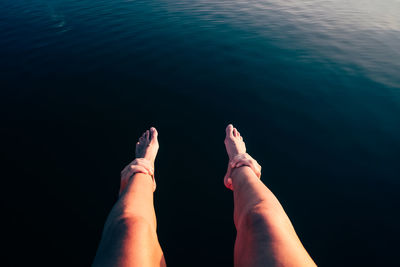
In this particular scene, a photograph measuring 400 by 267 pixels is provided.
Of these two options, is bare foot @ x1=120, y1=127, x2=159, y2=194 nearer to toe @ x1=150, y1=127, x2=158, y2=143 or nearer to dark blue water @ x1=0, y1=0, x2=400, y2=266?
toe @ x1=150, y1=127, x2=158, y2=143

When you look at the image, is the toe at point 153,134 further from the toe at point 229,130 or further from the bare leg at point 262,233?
the bare leg at point 262,233

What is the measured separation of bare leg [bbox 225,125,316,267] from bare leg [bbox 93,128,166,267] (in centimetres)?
62

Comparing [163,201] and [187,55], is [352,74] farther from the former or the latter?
[163,201]

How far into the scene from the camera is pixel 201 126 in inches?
125

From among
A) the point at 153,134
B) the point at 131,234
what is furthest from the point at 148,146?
the point at 131,234

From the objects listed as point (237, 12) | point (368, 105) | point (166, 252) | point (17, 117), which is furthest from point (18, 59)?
point (368, 105)

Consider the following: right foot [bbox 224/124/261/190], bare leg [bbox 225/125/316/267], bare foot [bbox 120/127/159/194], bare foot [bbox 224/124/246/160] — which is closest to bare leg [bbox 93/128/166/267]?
bare foot [bbox 120/127/159/194]

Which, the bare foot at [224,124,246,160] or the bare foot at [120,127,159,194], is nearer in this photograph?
the bare foot at [120,127,159,194]

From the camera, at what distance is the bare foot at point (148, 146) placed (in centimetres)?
261

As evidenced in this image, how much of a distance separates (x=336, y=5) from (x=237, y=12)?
4.17m

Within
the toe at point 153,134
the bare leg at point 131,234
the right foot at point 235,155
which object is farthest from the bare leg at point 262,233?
the toe at point 153,134

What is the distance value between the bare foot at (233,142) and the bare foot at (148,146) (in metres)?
1.05

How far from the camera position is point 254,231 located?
1325 mm

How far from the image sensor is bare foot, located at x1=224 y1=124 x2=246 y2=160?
2565 millimetres
